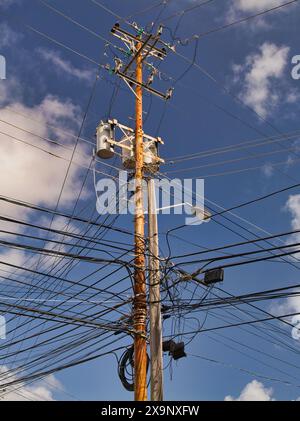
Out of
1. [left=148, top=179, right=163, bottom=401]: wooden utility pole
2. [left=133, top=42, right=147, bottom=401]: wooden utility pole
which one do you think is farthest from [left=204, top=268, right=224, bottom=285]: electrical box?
[left=133, top=42, right=147, bottom=401]: wooden utility pole

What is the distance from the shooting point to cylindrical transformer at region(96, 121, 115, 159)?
1352 cm

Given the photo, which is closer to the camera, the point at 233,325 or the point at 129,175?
the point at 233,325

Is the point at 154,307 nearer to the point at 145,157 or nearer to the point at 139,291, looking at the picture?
the point at 139,291

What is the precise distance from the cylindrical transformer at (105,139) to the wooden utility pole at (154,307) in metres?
1.48

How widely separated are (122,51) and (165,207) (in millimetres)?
4997

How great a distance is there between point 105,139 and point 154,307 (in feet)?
15.5

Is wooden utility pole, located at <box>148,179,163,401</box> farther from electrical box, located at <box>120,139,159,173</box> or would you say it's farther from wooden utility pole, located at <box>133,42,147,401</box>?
electrical box, located at <box>120,139,159,173</box>

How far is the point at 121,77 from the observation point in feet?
47.5

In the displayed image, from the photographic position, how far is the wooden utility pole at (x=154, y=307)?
1068 centimetres

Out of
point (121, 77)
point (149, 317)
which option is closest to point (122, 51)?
point (121, 77)

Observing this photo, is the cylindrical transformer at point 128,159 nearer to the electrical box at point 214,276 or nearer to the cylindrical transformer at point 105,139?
the cylindrical transformer at point 105,139

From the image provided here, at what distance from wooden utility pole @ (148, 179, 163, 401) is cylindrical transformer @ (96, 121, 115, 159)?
1481 millimetres
